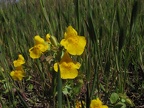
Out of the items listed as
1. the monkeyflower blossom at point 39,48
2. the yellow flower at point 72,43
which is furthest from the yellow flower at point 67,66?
the monkeyflower blossom at point 39,48

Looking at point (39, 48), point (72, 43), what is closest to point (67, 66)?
point (72, 43)

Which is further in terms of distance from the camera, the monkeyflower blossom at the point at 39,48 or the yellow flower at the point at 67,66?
the monkeyflower blossom at the point at 39,48

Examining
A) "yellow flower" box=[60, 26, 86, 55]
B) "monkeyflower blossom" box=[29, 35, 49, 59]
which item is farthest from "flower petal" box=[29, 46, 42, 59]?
"yellow flower" box=[60, 26, 86, 55]

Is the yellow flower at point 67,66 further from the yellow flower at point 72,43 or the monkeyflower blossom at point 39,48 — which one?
the monkeyflower blossom at point 39,48

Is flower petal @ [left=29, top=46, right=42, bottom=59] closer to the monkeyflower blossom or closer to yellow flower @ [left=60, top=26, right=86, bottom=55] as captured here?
the monkeyflower blossom

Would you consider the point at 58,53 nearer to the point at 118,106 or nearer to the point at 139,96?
the point at 118,106

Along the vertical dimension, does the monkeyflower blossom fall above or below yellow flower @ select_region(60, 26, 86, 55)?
below

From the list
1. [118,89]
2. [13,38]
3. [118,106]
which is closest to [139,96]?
[118,89]

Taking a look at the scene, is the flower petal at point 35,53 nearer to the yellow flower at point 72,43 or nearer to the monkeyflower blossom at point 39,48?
the monkeyflower blossom at point 39,48

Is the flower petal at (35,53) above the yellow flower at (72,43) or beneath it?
beneath

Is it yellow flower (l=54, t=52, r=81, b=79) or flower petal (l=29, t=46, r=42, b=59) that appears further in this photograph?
flower petal (l=29, t=46, r=42, b=59)

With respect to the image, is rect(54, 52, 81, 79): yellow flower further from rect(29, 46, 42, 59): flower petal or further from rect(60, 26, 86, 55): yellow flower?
rect(29, 46, 42, 59): flower petal
